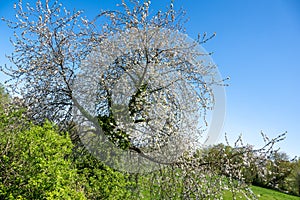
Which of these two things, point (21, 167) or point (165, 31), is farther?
point (165, 31)

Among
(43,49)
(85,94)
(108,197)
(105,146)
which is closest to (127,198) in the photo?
(108,197)

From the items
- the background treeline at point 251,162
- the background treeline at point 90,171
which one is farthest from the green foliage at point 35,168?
the background treeline at point 251,162

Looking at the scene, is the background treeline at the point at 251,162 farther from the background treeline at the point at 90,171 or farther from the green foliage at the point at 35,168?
the green foliage at the point at 35,168

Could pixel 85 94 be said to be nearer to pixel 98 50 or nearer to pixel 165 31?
pixel 98 50

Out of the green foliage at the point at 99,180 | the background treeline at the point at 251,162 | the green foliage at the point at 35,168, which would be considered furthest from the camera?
the background treeline at the point at 251,162

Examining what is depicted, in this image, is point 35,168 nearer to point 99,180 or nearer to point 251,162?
point 99,180

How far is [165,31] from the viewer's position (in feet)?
13.4

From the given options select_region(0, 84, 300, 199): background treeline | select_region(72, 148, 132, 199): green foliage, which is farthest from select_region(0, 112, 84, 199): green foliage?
select_region(72, 148, 132, 199): green foliage

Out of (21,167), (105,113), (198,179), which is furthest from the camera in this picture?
(198,179)

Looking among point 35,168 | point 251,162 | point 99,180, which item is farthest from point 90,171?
point 251,162

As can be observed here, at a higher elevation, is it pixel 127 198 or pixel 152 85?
pixel 152 85

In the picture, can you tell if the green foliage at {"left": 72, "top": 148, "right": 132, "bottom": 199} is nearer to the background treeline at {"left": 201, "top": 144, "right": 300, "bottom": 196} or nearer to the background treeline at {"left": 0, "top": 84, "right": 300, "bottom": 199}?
the background treeline at {"left": 0, "top": 84, "right": 300, "bottom": 199}

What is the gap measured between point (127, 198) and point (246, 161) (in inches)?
62.4

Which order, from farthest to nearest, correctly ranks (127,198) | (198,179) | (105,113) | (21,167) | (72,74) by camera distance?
(72,74) → (198,179) → (127,198) → (105,113) → (21,167)
